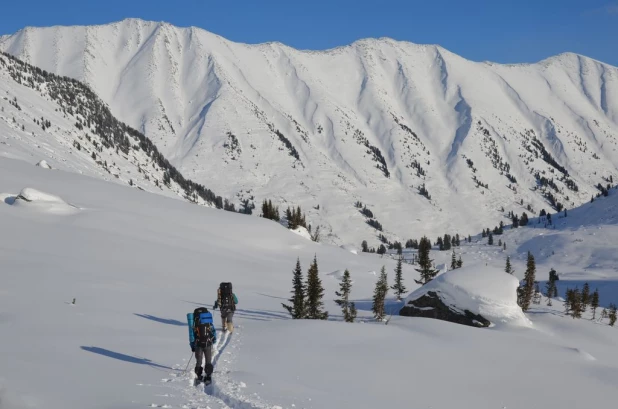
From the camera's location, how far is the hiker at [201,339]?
14952 millimetres

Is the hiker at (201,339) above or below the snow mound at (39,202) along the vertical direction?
below

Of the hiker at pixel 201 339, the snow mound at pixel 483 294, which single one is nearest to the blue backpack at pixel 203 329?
the hiker at pixel 201 339

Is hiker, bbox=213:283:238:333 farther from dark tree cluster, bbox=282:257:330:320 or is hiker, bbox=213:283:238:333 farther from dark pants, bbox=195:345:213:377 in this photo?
dark tree cluster, bbox=282:257:330:320

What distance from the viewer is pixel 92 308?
2364 cm

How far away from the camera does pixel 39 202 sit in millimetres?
54000

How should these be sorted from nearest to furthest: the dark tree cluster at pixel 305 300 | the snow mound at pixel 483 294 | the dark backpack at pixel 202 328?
the dark backpack at pixel 202 328 < the dark tree cluster at pixel 305 300 < the snow mound at pixel 483 294

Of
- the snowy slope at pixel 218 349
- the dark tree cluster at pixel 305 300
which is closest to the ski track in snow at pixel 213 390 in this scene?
the snowy slope at pixel 218 349

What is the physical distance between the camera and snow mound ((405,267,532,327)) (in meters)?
43.7

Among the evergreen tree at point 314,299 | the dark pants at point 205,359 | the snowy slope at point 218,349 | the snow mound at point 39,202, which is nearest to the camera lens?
the snowy slope at point 218,349

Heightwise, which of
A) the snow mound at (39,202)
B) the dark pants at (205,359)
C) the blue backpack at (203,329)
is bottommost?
the dark pants at (205,359)

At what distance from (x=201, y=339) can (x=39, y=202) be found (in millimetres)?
46191

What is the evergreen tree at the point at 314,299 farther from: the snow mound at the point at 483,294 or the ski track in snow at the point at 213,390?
the ski track in snow at the point at 213,390

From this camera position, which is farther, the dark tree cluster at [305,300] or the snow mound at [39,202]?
the snow mound at [39,202]

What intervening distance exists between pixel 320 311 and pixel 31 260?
83.6 ft
